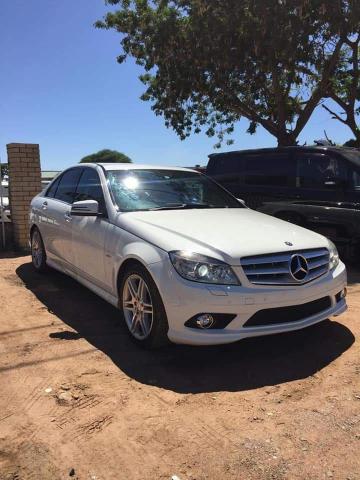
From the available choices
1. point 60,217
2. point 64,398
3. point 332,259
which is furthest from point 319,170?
point 64,398

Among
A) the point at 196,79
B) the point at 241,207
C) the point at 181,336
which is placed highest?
the point at 196,79

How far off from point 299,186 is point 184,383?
17.3 ft

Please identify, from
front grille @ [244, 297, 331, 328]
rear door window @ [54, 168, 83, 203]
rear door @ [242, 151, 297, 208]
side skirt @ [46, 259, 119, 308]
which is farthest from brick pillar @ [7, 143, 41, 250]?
front grille @ [244, 297, 331, 328]

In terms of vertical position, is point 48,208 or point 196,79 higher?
point 196,79

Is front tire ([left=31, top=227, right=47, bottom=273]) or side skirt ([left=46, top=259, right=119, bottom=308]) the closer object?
side skirt ([left=46, top=259, right=119, bottom=308])

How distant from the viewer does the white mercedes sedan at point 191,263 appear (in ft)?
12.0

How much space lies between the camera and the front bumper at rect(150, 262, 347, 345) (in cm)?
359

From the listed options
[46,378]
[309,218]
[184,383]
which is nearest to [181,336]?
[184,383]

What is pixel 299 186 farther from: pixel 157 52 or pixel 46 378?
pixel 157 52

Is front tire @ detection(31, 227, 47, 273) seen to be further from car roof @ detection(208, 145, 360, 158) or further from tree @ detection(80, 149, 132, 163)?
tree @ detection(80, 149, 132, 163)

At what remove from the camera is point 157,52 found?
15781 mm

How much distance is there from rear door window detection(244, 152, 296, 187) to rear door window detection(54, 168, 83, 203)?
11.9ft

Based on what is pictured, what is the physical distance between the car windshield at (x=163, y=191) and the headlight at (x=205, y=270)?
122 cm

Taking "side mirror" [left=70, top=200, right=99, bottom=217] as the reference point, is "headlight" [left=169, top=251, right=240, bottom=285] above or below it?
below
